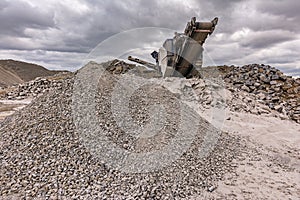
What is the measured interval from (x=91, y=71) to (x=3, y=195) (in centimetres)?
337

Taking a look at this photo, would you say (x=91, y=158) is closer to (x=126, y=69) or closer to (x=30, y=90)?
(x=30, y=90)

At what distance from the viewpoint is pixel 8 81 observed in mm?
28141

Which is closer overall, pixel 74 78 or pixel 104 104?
pixel 104 104

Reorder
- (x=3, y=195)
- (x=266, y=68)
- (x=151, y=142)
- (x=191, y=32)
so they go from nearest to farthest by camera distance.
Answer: (x=3, y=195), (x=151, y=142), (x=191, y=32), (x=266, y=68)

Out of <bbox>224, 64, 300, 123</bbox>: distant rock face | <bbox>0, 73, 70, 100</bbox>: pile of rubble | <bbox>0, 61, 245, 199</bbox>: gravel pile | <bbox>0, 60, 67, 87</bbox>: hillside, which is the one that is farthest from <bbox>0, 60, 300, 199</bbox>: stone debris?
<bbox>0, 60, 67, 87</bbox>: hillside

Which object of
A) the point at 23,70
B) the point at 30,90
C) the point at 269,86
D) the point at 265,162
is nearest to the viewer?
the point at 265,162

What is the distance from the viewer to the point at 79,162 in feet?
11.9

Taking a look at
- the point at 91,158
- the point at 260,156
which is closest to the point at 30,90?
the point at 91,158

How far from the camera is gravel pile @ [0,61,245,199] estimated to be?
328 centimetres

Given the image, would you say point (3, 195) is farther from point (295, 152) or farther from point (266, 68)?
point (266, 68)

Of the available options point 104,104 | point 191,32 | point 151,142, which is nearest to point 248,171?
point 151,142

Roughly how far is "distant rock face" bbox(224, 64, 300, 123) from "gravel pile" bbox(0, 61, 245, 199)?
16.3 feet

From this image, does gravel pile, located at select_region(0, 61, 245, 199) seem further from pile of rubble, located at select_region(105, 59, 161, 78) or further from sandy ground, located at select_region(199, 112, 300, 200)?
pile of rubble, located at select_region(105, 59, 161, 78)

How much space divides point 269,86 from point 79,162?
9089 mm
